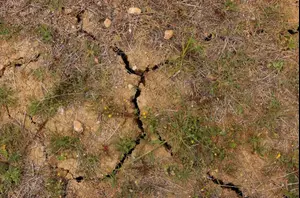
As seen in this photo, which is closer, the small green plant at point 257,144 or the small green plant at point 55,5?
the small green plant at point 257,144

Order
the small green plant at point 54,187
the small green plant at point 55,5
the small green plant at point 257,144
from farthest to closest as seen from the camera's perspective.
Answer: the small green plant at point 55,5
the small green plant at point 54,187
the small green plant at point 257,144

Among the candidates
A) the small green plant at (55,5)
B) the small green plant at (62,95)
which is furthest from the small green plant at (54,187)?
the small green plant at (55,5)

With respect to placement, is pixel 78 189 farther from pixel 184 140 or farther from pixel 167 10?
pixel 167 10

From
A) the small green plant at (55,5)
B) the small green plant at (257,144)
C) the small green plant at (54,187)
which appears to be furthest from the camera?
the small green plant at (55,5)

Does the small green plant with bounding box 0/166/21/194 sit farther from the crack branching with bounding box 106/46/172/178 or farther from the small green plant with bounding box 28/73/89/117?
the crack branching with bounding box 106/46/172/178

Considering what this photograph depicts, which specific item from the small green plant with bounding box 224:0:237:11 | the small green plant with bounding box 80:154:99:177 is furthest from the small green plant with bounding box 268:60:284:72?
the small green plant with bounding box 80:154:99:177

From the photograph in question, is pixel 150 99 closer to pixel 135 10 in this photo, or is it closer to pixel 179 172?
pixel 179 172

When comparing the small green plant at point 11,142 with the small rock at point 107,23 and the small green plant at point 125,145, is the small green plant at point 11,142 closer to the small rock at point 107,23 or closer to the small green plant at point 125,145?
the small green plant at point 125,145

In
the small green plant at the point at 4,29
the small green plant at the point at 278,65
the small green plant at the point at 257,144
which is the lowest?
the small green plant at the point at 257,144

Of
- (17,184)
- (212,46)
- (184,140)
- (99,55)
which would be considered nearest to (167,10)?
(212,46)
